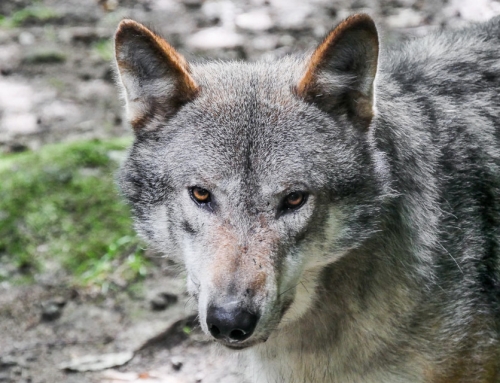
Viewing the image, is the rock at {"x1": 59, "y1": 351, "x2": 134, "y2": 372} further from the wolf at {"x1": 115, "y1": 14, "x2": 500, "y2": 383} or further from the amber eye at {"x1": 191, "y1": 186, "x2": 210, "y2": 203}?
the amber eye at {"x1": 191, "y1": 186, "x2": 210, "y2": 203}

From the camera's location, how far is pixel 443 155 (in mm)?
4199

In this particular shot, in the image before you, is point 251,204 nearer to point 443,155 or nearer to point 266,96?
point 266,96

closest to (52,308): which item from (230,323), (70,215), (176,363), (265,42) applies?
(70,215)

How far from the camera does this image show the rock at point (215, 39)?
877cm

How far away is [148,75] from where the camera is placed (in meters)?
4.00

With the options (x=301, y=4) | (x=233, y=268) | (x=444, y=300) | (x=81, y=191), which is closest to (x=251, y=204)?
(x=233, y=268)

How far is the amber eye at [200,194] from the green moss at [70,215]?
8.32 ft

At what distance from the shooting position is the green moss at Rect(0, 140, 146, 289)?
627 cm

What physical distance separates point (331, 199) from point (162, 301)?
98.3 inches

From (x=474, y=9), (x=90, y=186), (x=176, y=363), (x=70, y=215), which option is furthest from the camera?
(x=474, y=9)

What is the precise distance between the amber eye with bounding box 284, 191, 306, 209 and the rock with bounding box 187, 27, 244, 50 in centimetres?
530

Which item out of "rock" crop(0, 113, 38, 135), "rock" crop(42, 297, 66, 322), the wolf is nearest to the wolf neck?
the wolf

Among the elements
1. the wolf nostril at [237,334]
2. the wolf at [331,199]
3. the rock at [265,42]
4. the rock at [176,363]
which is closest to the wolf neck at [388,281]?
the wolf at [331,199]

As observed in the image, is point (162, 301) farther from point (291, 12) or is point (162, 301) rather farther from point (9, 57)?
point (291, 12)
